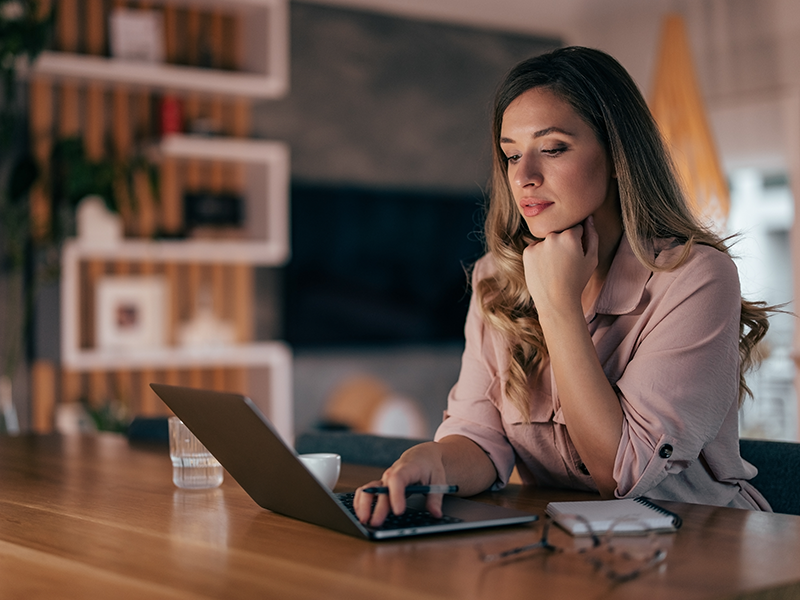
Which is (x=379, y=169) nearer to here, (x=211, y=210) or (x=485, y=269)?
(x=211, y=210)

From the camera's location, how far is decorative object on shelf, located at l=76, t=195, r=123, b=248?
13.4ft

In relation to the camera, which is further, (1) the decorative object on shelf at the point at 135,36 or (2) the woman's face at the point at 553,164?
(1) the decorative object on shelf at the point at 135,36

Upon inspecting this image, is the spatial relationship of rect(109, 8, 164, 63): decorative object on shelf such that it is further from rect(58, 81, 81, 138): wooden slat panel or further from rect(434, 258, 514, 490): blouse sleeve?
rect(434, 258, 514, 490): blouse sleeve

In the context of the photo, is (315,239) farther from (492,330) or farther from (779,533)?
(779,533)

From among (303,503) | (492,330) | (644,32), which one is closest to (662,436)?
(492,330)

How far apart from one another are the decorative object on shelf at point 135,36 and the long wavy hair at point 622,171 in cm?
312

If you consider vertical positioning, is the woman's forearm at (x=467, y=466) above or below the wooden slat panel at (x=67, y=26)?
below

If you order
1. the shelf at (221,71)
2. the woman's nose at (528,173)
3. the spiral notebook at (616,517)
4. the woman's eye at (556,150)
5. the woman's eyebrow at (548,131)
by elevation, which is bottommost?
the spiral notebook at (616,517)

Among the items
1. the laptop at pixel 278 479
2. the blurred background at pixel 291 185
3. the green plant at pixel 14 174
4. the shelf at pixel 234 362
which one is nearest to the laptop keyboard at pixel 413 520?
the laptop at pixel 278 479

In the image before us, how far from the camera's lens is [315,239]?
501 centimetres

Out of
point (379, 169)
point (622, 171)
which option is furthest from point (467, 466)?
point (379, 169)

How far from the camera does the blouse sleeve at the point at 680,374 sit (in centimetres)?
125

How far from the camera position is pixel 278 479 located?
1.01 m

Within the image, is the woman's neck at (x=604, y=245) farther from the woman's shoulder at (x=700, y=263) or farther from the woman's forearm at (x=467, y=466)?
the woman's forearm at (x=467, y=466)
